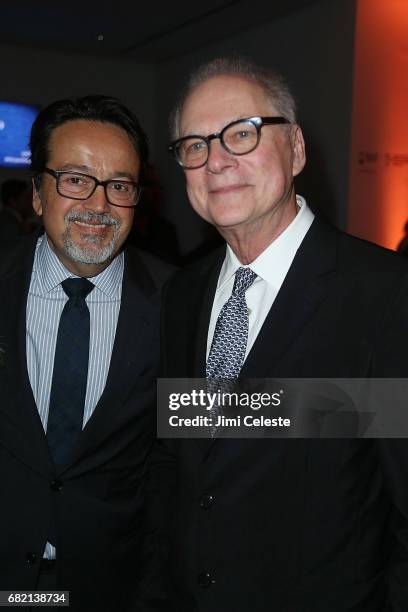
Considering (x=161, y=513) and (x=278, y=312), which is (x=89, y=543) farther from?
(x=278, y=312)

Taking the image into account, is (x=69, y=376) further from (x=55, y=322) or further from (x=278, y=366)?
(x=278, y=366)

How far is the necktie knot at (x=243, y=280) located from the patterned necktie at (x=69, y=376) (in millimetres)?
565

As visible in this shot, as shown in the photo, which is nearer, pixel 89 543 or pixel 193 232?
pixel 89 543

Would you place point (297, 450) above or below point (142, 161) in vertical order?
below

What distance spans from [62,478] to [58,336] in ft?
1.40

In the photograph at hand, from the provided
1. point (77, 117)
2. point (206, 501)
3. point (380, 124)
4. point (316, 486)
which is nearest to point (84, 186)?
point (77, 117)

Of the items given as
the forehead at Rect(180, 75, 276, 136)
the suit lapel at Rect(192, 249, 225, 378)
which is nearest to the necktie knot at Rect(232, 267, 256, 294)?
the suit lapel at Rect(192, 249, 225, 378)

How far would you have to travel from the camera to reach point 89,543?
210cm

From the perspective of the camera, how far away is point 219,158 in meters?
1.80

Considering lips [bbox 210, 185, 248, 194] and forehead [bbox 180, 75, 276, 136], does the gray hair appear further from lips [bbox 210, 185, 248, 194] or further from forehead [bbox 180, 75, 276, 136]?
lips [bbox 210, 185, 248, 194]

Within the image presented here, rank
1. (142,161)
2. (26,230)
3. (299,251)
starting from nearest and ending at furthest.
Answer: (299,251)
(142,161)
(26,230)

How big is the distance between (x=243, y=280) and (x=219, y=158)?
0.32m

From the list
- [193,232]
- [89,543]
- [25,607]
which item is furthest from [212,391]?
[193,232]

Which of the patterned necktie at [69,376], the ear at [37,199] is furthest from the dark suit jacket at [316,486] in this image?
the ear at [37,199]
